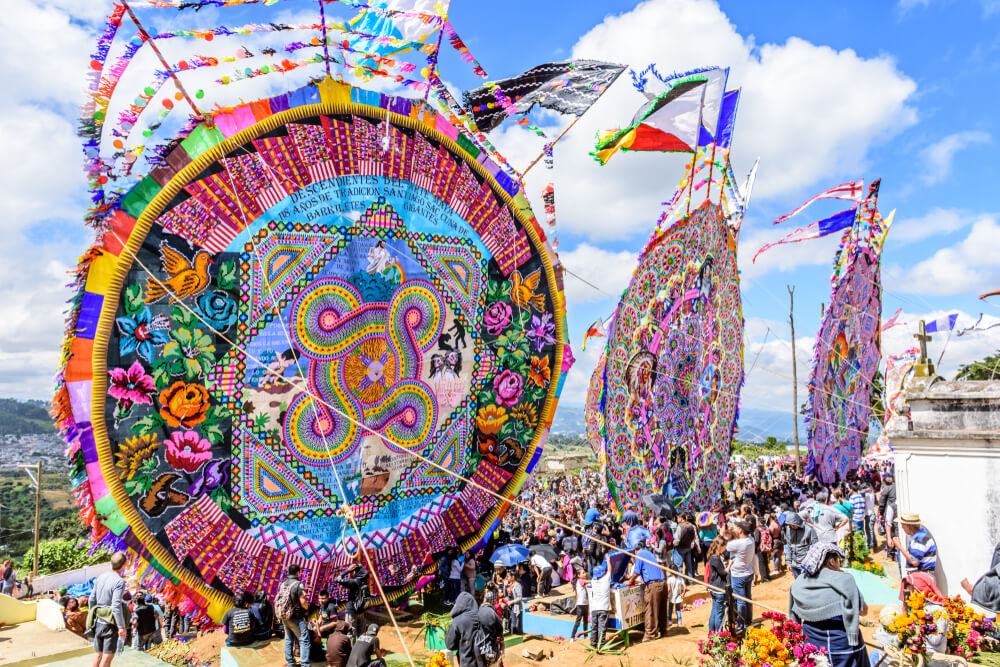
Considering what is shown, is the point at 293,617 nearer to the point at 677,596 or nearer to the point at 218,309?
the point at 218,309

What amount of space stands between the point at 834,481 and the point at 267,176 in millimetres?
15693

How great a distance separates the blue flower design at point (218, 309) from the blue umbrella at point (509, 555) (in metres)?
4.51

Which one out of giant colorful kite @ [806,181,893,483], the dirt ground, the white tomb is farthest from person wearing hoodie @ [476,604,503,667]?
giant colorful kite @ [806,181,893,483]

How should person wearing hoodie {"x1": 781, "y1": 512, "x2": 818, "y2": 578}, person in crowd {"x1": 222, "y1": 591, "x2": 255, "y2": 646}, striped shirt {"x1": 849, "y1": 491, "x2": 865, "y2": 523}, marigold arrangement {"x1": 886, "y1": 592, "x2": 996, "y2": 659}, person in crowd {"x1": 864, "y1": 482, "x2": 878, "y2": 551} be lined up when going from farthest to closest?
1. person in crowd {"x1": 864, "y1": 482, "x2": 878, "y2": 551}
2. striped shirt {"x1": 849, "y1": 491, "x2": 865, "y2": 523}
3. person wearing hoodie {"x1": 781, "y1": 512, "x2": 818, "y2": 578}
4. person in crowd {"x1": 222, "y1": 591, "x2": 255, "y2": 646}
5. marigold arrangement {"x1": 886, "y1": 592, "x2": 996, "y2": 659}

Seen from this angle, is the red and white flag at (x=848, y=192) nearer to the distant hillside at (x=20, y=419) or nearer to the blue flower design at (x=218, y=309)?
the blue flower design at (x=218, y=309)

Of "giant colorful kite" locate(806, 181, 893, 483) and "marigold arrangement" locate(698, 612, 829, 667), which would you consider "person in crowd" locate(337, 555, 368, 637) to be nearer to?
"marigold arrangement" locate(698, 612, 829, 667)

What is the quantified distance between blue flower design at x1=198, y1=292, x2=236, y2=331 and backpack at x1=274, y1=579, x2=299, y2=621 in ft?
8.67

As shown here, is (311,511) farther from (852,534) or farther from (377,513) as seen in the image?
(852,534)

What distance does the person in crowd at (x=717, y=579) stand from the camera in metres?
6.79

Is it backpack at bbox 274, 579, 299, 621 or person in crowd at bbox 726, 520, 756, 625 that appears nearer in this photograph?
backpack at bbox 274, 579, 299, 621

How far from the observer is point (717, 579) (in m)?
7.03

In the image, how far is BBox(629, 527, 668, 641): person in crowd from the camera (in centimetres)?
744

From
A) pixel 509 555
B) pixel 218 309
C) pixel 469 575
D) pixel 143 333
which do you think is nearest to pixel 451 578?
pixel 469 575

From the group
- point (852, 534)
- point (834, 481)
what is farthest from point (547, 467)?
point (852, 534)
